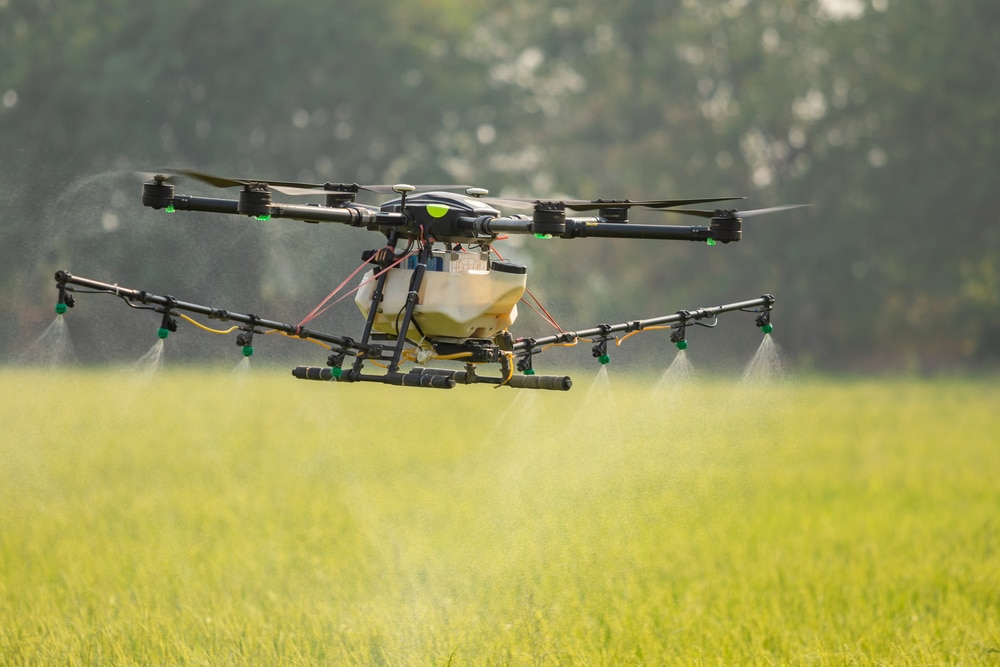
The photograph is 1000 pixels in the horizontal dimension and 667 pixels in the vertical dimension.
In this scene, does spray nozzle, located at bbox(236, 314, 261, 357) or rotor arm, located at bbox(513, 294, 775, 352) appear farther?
rotor arm, located at bbox(513, 294, 775, 352)

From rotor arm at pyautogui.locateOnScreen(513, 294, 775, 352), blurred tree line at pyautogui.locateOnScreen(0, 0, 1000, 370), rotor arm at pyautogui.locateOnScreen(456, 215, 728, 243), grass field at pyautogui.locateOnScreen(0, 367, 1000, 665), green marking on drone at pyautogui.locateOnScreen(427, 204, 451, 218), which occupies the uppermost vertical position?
blurred tree line at pyautogui.locateOnScreen(0, 0, 1000, 370)

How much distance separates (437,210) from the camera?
6.77m

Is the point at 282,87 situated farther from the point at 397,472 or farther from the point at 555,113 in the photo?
the point at 397,472

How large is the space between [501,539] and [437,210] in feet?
29.4

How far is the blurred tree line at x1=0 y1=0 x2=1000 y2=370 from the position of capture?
145ft

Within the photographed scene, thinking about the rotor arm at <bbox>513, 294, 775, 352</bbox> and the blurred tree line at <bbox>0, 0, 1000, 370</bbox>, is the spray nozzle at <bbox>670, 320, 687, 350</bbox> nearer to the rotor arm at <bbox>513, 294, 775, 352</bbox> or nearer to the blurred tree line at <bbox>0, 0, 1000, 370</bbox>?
the rotor arm at <bbox>513, 294, 775, 352</bbox>

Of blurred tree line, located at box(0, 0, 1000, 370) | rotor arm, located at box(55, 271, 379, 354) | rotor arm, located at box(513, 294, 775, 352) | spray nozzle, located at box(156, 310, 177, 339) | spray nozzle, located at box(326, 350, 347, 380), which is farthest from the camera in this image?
blurred tree line, located at box(0, 0, 1000, 370)

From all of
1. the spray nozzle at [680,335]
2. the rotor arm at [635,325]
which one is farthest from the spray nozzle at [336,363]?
the spray nozzle at [680,335]

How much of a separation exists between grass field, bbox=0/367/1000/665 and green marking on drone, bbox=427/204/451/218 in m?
1.68

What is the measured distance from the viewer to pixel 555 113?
180 ft

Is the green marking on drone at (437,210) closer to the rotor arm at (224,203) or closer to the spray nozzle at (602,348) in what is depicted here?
the rotor arm at (224,203)

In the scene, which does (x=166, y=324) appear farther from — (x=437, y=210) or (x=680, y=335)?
(x=680, y=335)

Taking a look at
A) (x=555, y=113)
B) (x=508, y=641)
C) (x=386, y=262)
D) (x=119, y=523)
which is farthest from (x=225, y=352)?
(x=555, y=113)

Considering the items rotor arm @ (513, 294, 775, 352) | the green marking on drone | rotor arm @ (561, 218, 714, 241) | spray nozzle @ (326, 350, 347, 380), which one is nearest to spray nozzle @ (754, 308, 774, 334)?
rotor arm @ (513, 294, 775, 352)
